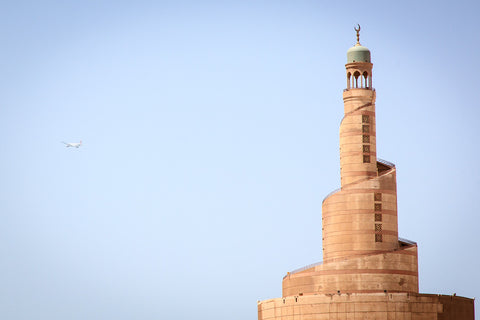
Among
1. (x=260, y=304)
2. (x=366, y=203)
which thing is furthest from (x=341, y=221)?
(x=260, y=304)

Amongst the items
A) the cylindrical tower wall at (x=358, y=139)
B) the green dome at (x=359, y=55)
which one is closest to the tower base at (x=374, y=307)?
the cylindrical tower wall at (x=358, y=139)

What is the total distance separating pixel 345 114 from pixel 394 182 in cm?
943

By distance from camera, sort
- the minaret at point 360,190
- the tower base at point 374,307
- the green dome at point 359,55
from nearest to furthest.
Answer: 1. the tower base at point 374,307
2. the minaret at point 360,190
3. the green dome at point 359,55

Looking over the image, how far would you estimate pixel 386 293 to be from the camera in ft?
475

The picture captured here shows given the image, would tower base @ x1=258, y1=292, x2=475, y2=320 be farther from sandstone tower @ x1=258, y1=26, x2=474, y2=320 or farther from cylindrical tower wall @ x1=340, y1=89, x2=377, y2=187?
cylindrical tower wall @ x1=340, y1=89, x2=377, y2=187

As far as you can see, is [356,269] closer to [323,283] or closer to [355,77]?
[323,283]

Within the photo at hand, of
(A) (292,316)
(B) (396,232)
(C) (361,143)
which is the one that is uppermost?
(C) (361,143)

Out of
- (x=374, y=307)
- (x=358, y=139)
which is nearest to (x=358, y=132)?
(x=358, y=139)

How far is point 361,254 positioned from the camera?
149875 mm

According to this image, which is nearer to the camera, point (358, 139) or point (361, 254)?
point (361, 254)

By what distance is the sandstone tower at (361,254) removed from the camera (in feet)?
476

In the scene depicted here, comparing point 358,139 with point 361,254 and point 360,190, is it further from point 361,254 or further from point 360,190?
point 361,254

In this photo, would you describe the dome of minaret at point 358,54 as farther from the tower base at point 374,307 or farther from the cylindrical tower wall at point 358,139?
the tower base at point 374,307

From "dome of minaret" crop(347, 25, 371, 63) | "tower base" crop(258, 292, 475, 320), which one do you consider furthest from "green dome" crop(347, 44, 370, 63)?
"tower base" crop(258, 292, 475, 320)
